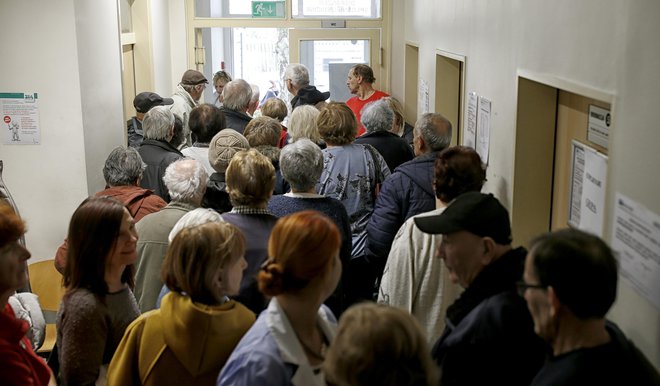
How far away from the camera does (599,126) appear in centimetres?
343

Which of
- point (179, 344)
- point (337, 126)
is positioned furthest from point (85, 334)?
point (337, 126)

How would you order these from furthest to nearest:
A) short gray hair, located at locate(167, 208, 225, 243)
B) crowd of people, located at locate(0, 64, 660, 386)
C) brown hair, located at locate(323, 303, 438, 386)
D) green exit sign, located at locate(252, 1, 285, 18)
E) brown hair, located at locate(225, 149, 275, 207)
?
green exit sign, located at locate(252, 1, 285, 18)
brown hair, located at locate(225, 149, 275, 207)
short gray hair, located at locate(167, 208, 225, 243)
crowd of people, located at locate(0, 64, 660, 386)
brown hair, located at locate(323, 303, 438, 386)

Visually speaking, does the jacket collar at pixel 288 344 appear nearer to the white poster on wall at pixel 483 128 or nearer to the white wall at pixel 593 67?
the white wall at pixel 593 67

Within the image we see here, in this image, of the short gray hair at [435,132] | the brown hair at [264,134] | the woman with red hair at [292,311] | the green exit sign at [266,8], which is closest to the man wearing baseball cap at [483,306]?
the woman with red hair at [292,311]

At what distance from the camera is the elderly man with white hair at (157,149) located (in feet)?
17.4

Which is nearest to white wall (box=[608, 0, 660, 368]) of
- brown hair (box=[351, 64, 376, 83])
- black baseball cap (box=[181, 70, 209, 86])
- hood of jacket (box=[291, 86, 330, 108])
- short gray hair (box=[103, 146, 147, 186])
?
short gray hair (box=[103, 146, 147, 186])

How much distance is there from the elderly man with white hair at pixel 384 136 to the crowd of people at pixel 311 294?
1020mm

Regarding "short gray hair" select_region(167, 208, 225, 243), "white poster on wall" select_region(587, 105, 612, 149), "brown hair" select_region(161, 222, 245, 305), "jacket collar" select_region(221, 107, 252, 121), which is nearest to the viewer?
"brown hair" select_region(161, 222, 245, 305)

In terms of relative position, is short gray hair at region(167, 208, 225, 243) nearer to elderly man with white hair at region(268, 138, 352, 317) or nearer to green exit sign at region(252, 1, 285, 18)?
elderly man with white hair at region(268, 138, 352, 317)

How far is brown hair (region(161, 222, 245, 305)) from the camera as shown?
2547 mm

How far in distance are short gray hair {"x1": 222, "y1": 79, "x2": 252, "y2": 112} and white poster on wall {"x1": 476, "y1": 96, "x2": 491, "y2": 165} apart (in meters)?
2.10

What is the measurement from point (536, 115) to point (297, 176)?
4.01 ft

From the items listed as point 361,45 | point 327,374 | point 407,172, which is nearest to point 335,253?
point 327,374

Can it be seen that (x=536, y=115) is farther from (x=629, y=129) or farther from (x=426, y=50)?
(x=426, y=50)
